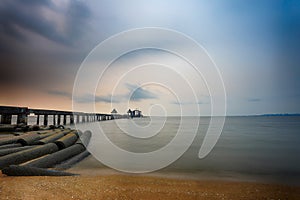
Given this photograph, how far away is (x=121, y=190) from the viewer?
13.9ft

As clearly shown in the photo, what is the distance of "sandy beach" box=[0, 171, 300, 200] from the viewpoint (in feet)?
12.4

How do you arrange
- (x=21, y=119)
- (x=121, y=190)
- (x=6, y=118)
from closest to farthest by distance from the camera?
(x=121, y=190) → (x=6, y=118) → (x=21, y=119)

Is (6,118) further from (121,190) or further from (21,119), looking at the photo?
(121,190)

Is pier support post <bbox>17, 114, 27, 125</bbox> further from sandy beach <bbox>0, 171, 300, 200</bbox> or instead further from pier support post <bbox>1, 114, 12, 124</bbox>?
sandy beach <bbox>0, 171, 300, 200</bbox>

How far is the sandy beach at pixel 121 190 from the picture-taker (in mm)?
3771

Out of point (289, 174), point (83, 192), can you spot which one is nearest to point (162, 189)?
point (83, 192)

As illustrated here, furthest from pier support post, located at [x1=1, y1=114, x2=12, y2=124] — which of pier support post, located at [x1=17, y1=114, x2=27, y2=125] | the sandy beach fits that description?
the sandy beach

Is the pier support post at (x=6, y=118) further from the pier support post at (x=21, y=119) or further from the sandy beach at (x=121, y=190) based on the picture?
the sandy beach at (x=121, y=190)

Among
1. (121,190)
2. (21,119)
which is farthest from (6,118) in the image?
(121,190)

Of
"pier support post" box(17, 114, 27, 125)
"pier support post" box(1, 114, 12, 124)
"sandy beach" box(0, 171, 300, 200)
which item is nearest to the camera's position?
"sandy beach" box(0, 171, 300, 200)

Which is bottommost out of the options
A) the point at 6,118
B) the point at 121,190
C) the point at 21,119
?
the point at 121,190

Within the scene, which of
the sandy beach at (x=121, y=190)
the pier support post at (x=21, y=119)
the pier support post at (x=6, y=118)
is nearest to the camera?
the sandy beach at (x=121, y=190)

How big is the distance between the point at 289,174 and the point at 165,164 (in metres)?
4.66

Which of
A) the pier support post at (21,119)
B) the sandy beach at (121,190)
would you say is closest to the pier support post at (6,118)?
the pier support post at (21,119)
